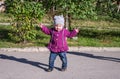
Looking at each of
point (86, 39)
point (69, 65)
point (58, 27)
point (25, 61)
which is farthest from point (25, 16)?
point (58, 27)

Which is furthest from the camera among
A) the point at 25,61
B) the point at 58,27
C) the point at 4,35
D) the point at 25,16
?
the point at 4,35

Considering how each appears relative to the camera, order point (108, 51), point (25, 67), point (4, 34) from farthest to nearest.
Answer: point (4, 34)
point (108, 51)
point (25, 67)

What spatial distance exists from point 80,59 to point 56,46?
1751mm

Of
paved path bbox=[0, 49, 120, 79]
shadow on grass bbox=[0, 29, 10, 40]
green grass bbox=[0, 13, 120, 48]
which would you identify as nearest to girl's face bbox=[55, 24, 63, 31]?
paved path bbox=[0, 49, 120, 79]

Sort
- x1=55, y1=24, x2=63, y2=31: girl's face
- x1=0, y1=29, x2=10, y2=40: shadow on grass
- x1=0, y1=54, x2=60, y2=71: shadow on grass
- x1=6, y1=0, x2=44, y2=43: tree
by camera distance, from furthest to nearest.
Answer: x1=0, y1=29, x2=10, y2=40: shadow on grass
x1=6, y1=0, x2=44, y2=43: tree
x1=0, y1=54, x2=60, y2=71: shadow on grass
x1=55, y1=24, x2=63, y2=31: girl's face

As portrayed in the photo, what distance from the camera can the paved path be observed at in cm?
753

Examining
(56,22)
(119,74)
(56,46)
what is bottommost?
(119,74)

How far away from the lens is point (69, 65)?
852 cm

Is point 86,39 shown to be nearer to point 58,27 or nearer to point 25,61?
point 25,61

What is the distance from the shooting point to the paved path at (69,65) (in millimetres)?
7531

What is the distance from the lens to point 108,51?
10.5 meters

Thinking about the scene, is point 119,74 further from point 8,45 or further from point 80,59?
point 8,45

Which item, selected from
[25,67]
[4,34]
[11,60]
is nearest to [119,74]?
[25,67]

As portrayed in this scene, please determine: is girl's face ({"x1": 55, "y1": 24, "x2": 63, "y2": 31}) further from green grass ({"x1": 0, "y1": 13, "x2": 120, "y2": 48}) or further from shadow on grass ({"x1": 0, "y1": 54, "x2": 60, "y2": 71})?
green grass ({"x1": 0, "y1": 13, "x2": 120, "y2": 48})
